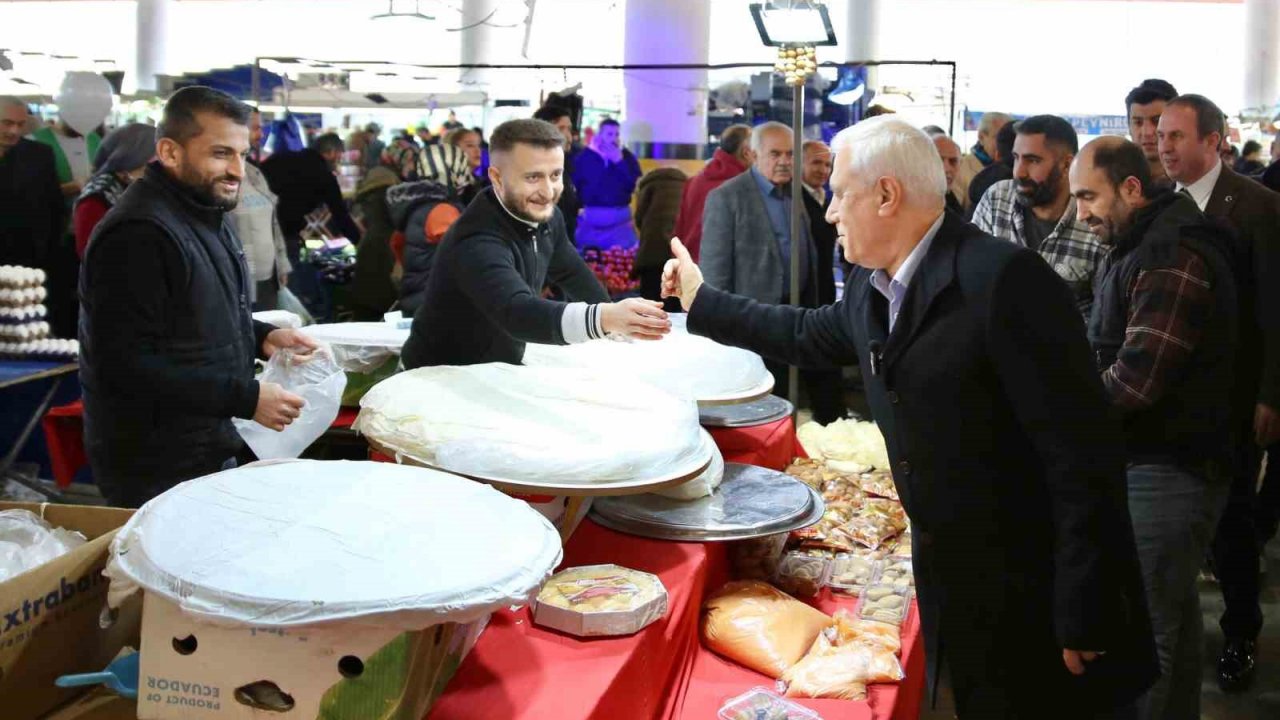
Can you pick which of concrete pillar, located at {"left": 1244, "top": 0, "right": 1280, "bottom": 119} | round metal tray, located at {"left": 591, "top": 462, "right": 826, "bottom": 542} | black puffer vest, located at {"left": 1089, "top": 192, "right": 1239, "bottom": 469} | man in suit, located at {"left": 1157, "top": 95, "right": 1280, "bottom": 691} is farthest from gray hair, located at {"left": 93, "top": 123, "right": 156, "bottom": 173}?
concrete pillar, located at {"left": 1244, "top": 0, "right": 1280, "bottom": 119}

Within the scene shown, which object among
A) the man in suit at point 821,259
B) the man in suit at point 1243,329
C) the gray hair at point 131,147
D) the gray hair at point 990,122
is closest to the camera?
the man in suit at point 1243,329

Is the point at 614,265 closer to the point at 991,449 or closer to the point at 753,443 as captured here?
the point at 753,443

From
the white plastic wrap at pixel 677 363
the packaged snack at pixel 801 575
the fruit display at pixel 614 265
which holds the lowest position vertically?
the packaged snack at pixel 801 575

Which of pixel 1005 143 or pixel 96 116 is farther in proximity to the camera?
pixel 96 116

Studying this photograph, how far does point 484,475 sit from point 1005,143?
416 cm

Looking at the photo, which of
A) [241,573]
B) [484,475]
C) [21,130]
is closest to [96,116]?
[21,130]

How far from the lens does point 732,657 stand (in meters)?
2.43

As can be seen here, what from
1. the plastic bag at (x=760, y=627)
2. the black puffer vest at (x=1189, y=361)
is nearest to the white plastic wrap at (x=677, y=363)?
the plastic bag at (x=760, y=627)

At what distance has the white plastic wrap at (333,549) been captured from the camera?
1432mm

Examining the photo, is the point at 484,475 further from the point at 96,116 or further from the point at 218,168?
the point at 96,116

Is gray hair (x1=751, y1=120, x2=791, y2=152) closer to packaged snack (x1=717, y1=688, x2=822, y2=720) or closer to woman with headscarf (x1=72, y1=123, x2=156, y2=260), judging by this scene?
woman with headscarf (x1=72, y1=123, x2=156, y2=260)

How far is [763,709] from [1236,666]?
240 cm

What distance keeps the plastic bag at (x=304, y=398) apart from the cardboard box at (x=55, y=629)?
971 mm

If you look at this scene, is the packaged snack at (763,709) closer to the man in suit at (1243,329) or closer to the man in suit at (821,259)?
the man in suit at (1243,329)
